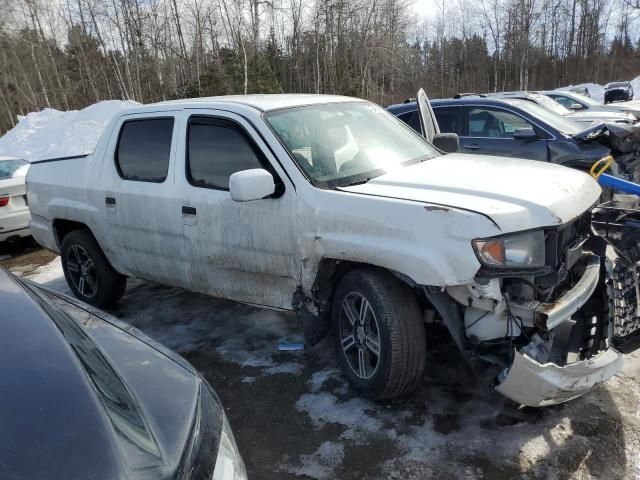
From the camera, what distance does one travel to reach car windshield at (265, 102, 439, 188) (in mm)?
3473

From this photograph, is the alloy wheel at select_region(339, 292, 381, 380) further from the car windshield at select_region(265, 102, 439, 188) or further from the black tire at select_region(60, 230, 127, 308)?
the black tire at select_region(60, 230, 127, 308)

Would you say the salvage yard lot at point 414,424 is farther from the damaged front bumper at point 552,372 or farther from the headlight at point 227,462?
the headlight at point 227,462

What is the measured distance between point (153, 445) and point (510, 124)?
7468 millimetres

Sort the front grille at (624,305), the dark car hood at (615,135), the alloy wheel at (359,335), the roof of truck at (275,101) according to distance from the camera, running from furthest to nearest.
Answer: the dark car hood at (615,135) < the roof of truck at (275,101) < the alloy wheel at (359,335) < the front grille at (624,305)

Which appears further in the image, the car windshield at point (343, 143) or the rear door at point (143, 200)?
the rear door at point (143, 200)

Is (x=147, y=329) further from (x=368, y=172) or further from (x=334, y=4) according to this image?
(x=334, y=4)

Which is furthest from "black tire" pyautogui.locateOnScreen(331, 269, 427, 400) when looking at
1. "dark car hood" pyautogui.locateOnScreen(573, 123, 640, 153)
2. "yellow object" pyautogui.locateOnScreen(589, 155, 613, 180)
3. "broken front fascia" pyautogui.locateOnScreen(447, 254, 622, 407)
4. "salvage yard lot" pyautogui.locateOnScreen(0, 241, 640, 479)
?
"dark car hood" pyautogui.locateOnScreen(573, 123, 640, 153)

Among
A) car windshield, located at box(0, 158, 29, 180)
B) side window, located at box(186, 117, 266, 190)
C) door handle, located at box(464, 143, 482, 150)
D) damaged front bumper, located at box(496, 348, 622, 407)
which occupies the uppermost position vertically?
side window, located at box(186, 117, 266, 190)

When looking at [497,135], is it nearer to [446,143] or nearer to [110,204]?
[446,143]

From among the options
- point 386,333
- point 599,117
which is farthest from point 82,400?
point 599,117

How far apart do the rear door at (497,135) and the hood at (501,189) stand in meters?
4.11

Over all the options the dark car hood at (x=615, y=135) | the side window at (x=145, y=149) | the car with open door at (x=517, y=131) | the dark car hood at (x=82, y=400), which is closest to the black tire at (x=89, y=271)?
the side window at (x=145, y=149)

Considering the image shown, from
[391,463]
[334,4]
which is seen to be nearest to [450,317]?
[391,463]

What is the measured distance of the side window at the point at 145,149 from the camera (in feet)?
13.9
